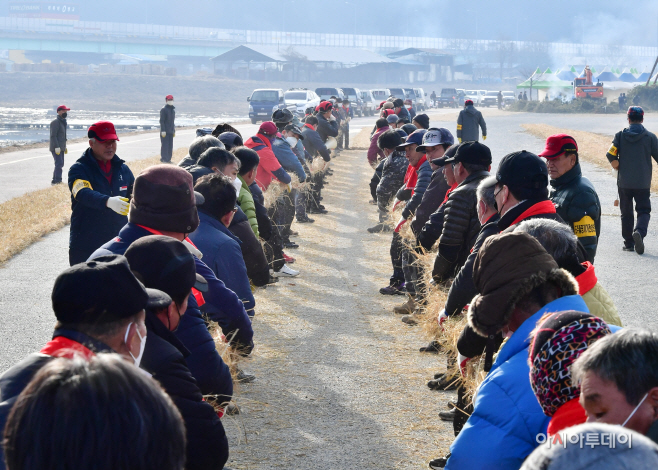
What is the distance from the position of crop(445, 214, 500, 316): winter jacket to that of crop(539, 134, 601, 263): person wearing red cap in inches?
53.0

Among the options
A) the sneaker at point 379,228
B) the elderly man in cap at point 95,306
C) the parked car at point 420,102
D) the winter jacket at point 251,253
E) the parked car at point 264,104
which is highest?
the parked car at point 420,102

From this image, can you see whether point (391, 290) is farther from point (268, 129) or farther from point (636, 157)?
point (636, 157)

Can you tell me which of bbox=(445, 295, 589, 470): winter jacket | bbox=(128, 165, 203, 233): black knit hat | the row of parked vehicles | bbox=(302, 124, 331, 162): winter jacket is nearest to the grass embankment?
bbox=(302, 124, 331, 162): winter jacket

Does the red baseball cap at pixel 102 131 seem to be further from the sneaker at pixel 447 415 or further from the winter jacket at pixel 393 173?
the winter jacket at pixel 393 173

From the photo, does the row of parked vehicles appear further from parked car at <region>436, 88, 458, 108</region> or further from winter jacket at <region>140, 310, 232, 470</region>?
winter jacket at <region>140, 310, 232, 470</region>

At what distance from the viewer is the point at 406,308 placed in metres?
7.91

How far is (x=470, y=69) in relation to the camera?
464 feet

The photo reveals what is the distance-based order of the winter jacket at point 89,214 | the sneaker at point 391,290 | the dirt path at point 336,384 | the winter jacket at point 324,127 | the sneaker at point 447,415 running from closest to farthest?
the dirt path at point 336,384
the sneaker at point 447,415
the winter jacket at point 89,214
the sneaker at point 391,290
the winter jacket at point 324,127

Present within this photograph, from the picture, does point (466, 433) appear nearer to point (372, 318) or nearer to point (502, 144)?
point (372, 318)

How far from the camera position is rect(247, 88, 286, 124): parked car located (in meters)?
42.7

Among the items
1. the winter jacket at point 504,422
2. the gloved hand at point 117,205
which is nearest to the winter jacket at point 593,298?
the winter jacket at point 504,422

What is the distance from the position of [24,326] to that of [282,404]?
3.37 metres

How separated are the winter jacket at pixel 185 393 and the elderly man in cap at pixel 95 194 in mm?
3639

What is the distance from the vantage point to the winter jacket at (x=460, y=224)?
214 inches
